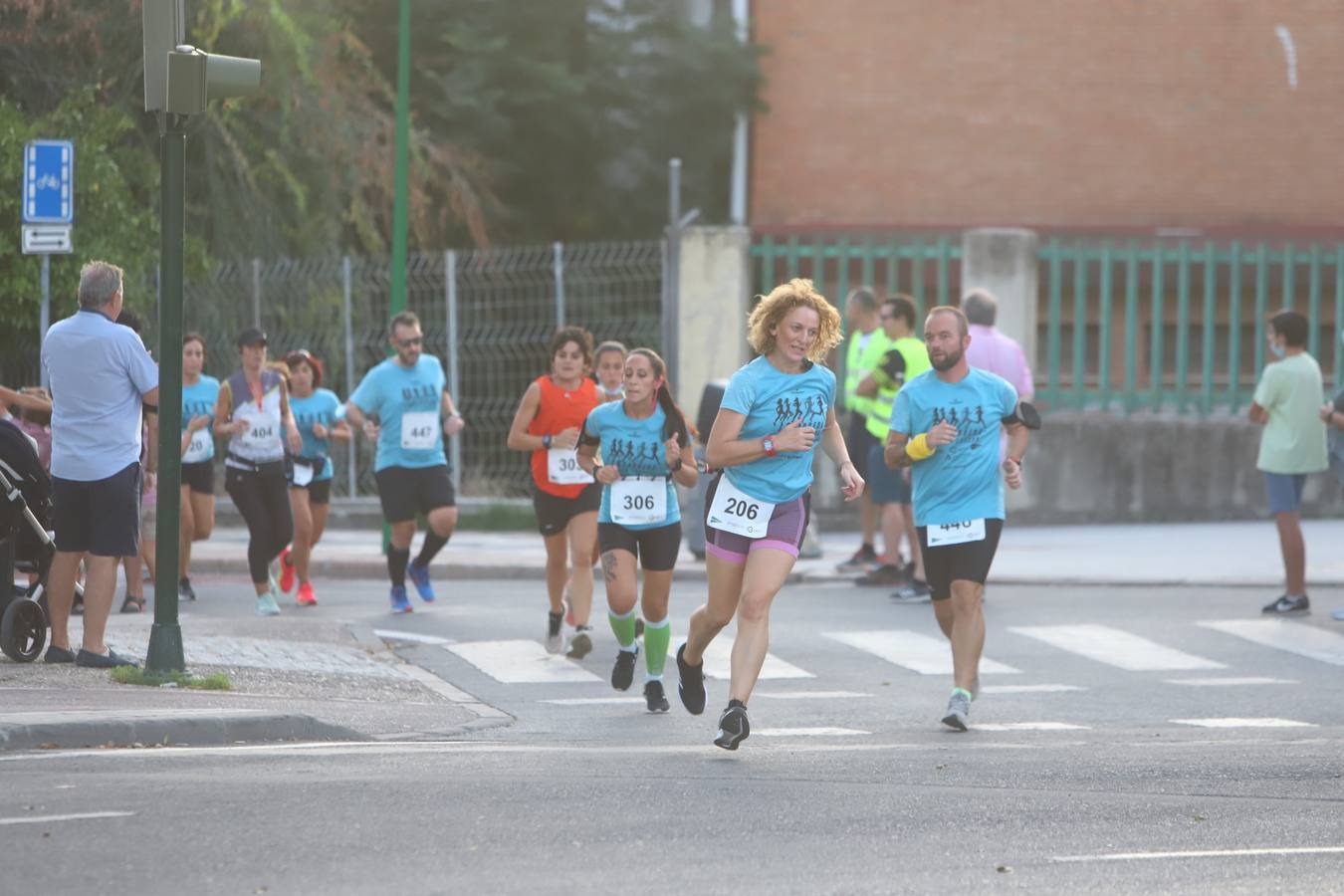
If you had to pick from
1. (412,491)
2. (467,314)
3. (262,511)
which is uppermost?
(467,314)

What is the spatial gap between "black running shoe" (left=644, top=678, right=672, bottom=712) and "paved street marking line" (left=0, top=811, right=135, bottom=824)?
378 cm

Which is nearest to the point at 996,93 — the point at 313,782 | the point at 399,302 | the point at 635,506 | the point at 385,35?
the point at 385,35

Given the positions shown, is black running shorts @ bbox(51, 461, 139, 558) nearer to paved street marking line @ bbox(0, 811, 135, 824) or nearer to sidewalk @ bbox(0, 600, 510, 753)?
sidewalk @ bbox(0, 600, 510, 753)

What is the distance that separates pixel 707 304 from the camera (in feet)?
67.7

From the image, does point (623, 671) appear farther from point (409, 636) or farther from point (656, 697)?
point (409, 636)

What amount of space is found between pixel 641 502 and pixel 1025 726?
2032 millimetres

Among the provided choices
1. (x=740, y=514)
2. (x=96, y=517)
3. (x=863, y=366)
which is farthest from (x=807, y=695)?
(x=863, y=366)

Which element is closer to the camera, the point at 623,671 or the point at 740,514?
the point at 740,514

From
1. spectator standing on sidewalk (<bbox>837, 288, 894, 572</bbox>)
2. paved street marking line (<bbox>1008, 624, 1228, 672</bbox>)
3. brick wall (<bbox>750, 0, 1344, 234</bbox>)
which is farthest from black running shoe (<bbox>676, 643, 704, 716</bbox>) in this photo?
brick wall (<bbox>750, 0, 1344, 234</bbox>)

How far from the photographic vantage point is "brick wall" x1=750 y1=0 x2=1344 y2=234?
89.3ft

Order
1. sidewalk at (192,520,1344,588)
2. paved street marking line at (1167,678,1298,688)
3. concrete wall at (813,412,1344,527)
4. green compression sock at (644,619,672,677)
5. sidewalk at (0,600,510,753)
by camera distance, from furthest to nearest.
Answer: concrete wall at (813,412,1344,527) → sidewalk at (192,520,1344,588) → paved street marking line at (1167,678,1298,688) → green compression sock at (644,619,672,677) → sidewalk at (0,600,510,753)

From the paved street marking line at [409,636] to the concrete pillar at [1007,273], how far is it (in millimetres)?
8752

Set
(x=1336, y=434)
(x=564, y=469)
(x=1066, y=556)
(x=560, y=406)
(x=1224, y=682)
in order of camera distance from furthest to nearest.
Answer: (x=1066, y=556)
(x=1336, y=434)
(x=560, y=406)
(x=564, y=469)
(x=1224, y=682)

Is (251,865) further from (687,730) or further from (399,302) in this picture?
(399,302)
